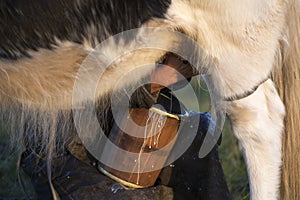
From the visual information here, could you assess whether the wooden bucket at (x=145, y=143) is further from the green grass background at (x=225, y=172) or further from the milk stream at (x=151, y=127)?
the green grass background at (x=225, y=172)

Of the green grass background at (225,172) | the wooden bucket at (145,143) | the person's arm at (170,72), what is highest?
the person's arm at (170,72)

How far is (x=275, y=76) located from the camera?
7.76ft

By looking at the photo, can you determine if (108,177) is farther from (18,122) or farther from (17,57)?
(17,57)

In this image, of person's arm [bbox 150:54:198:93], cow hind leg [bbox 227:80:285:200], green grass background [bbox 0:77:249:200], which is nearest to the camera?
person's arm [bbox 150:54:198:93]

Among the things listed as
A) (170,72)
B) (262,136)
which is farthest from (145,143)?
(262,136)

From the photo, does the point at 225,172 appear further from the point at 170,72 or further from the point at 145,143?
the point at 170,72

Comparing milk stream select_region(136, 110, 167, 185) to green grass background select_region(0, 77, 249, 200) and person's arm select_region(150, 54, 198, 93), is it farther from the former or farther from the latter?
green grass background select_region(0, 77, 249, 200)

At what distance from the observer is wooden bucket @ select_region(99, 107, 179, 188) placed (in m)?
2.38

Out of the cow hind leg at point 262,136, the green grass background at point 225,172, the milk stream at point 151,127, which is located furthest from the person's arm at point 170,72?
the green grass background at point 225,172

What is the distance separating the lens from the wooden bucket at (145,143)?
93.8 inches

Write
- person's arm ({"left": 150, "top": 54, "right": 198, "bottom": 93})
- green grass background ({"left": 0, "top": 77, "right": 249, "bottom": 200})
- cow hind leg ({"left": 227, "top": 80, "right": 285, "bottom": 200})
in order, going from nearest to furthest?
1. person's arm ({"left": 150, "top": 54, "right": 198, "bottom": 93})
2. cow hind leg ({"left": 227, "top": 80, "right": 285, "bottom": 200})
3. green grass background ({"left": 0, "top": 77, "right": 249, "bottom": 200})

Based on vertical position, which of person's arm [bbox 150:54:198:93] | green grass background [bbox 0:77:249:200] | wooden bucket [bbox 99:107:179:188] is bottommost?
green grass background [bbox 0:77:249:200]

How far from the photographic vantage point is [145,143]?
7.82 feet

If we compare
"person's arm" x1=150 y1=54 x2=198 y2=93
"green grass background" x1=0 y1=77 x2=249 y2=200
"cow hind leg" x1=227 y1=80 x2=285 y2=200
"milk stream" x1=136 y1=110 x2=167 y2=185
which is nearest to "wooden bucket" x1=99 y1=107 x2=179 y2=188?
"milk stream" x1=136 y1=110 x2=167 y2=185
